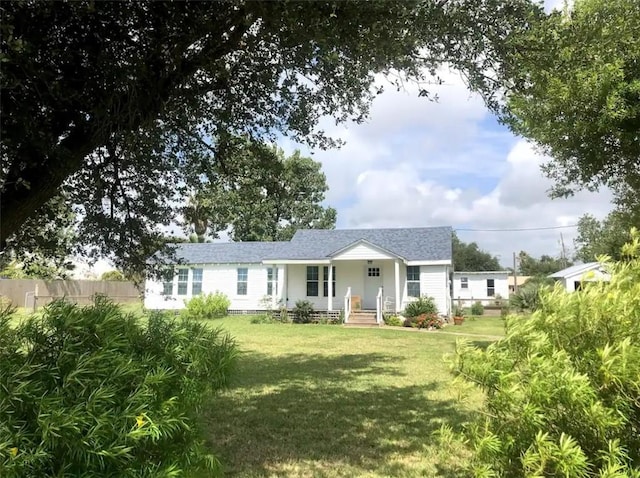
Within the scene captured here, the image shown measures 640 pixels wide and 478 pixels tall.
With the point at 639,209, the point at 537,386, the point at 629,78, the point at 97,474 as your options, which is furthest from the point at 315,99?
the point at 639,209

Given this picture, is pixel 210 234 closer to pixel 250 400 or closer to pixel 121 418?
pixel 250 400

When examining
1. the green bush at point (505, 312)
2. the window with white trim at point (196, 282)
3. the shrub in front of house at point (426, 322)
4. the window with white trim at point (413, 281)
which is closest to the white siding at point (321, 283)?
the window with white trim at point (413, 281)

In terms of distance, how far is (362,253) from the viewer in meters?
25.0

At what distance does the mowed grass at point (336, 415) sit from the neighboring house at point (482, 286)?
25.0 metres

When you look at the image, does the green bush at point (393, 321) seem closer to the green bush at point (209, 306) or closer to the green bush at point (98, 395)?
the green bush at point (209, 306)

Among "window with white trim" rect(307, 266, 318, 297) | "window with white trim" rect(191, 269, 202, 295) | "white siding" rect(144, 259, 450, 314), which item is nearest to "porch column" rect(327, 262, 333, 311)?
"white siding" rect(144, 259, 450, 314)

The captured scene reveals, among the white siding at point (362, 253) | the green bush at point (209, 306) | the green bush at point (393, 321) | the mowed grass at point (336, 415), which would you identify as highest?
the white siding at point (362, 253)

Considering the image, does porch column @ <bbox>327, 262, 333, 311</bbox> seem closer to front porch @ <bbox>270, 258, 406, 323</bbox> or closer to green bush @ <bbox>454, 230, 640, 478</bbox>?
front porch @ <bbox>270, 258, 406, 323</bbox>

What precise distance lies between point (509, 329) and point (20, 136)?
3959mm

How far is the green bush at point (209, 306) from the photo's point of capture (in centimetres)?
2558

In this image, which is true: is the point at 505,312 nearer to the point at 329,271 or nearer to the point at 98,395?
the point at 98,395

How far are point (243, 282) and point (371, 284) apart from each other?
7.40 m

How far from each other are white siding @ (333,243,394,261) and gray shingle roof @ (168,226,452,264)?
499mm

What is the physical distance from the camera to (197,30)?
14.4 feet
